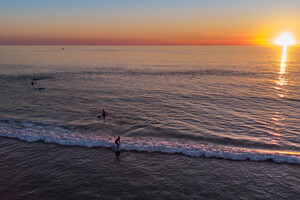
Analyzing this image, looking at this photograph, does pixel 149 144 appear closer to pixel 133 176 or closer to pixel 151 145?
pixel 151 145

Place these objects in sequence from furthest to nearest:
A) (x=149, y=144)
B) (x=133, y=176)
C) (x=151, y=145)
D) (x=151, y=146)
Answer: (x=149, y=144) < (x=151, y=145) < (x=151, y=146) < (x=133, y=176)

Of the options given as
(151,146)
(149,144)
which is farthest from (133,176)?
(149,144)

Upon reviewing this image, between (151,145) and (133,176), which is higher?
(151,145)

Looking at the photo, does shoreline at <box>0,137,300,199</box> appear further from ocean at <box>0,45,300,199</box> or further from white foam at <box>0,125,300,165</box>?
white foam at <box>0,125,300,165</box>

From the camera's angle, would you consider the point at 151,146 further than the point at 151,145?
No

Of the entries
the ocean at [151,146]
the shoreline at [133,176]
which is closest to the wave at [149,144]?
the ocean at [151,146]

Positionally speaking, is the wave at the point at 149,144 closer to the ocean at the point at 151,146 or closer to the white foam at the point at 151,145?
the white foam at the point at 151,145

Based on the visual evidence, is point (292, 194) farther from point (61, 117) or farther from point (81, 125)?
point (61, 117)
